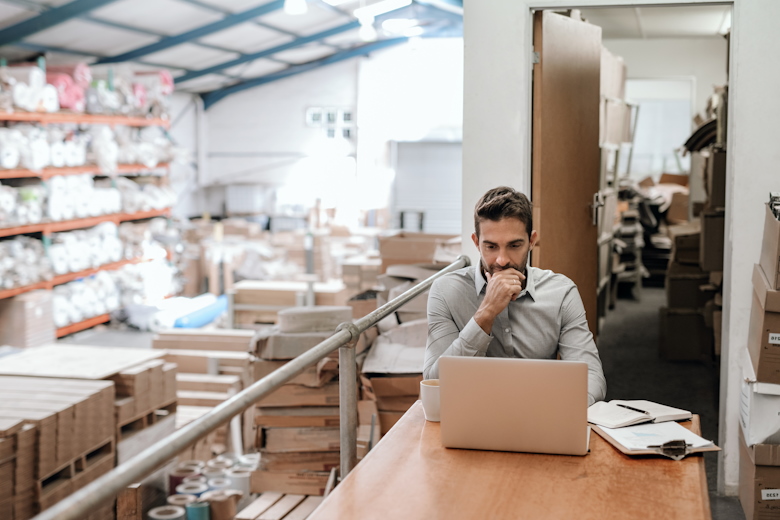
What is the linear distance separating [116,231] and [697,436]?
29.7ft

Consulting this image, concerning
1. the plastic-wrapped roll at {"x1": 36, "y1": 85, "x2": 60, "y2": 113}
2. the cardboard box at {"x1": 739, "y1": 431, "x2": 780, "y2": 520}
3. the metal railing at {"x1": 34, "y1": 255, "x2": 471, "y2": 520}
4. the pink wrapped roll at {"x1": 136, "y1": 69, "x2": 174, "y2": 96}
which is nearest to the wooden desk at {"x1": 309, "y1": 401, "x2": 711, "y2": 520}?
the metal railing at {"x1": 34, "y1": 255, "x2": 471, "y2": 520}

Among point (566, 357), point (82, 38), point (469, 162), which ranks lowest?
point (566, 357)

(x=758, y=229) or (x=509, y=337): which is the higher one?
(x=758, y=229)

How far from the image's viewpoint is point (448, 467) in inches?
64.7

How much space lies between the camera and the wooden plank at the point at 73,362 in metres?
4.37

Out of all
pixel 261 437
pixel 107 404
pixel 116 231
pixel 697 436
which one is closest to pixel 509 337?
pixel 697 436

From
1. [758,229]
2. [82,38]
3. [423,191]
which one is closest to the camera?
[758,229]

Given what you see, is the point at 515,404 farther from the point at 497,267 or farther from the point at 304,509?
the point at 304,509

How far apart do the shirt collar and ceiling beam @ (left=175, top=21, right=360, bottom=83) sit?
12474 millimetres

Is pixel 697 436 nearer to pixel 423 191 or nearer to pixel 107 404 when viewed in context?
pixel 107 404

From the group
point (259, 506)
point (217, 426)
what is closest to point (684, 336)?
point (259, 506)

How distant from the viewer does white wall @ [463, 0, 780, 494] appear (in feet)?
11.2

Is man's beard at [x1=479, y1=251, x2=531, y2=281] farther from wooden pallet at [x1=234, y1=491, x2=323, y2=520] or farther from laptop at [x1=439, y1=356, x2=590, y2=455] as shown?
wooden pallet at [x1=234, y1=491, x2=323, y2=520]

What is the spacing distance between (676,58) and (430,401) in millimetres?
9758
